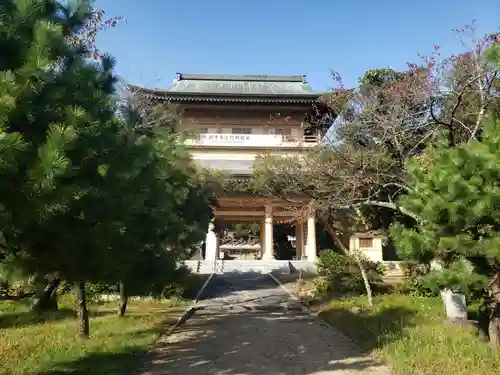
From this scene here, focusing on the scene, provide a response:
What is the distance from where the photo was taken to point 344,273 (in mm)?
14023

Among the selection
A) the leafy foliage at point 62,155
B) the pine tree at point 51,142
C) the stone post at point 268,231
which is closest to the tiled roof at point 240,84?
the stone post at point 268,231

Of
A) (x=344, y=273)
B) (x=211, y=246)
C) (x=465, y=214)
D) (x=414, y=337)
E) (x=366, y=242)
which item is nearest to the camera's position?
(x=465, y=214)

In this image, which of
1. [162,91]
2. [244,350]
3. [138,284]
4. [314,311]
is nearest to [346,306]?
[314,311]

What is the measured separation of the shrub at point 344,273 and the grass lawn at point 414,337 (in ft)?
4.89

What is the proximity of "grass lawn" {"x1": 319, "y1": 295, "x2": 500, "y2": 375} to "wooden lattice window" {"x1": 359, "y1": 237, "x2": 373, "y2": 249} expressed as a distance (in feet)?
32.1

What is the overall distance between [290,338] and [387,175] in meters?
4.65

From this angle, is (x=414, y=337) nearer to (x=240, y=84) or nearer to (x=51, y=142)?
(x=51, y=142)

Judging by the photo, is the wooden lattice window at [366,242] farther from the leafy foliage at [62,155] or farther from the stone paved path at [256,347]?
the leafy foliage at [62,155]

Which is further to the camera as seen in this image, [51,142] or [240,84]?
[240,84]

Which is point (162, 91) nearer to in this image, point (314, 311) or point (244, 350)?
point (314, 311)

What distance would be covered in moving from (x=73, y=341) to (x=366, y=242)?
17000mm

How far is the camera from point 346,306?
11969 millimetres

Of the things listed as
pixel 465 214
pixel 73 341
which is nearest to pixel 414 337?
pixel 465 214

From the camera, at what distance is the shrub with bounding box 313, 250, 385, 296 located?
13.8m
